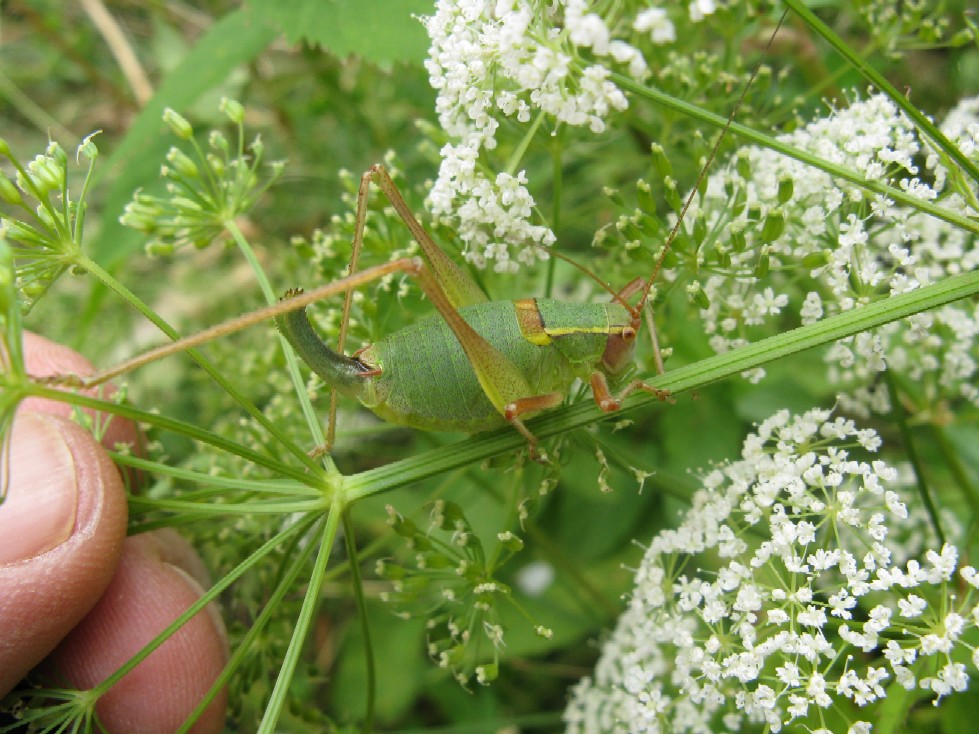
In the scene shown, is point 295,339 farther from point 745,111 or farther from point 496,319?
point 745,111

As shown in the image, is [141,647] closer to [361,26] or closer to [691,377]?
[691,377]

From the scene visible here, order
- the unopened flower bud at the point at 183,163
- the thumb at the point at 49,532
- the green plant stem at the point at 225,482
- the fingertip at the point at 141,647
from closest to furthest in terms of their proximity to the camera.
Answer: the green plant stem at the point at 225,482 → the thumb at the point at 49,532 → the unopened flower bud at the point at 183,163 → the fingertip at the point at 141,647

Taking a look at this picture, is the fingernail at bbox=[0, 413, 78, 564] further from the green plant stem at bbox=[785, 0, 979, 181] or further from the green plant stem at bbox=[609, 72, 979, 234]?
the green plant stem at bbox=[785, 0, 979, 181]

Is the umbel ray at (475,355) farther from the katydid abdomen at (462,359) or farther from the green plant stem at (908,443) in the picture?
the green plant stem at (908,443)

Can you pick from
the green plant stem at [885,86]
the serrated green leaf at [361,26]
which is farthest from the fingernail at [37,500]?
the green plant stem at [885,86]

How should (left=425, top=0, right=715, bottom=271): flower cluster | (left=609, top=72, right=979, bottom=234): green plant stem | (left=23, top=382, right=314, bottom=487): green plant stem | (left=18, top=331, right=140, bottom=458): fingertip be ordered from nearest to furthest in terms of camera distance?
(left=23, top=382, right=314, bottom=487): green plant stem → (left=425, top=0, right=715, bottom=271): flower cluster → (left=609, top=72, right=979, bottom=234): green plant stem → (left=18, top=331, right=140, bottom=458): fingertip

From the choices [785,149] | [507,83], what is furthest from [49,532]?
[785,149]

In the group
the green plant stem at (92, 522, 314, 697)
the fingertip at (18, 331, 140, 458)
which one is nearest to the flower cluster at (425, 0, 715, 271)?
the green plant stem at (92, 522, 314, 697)
